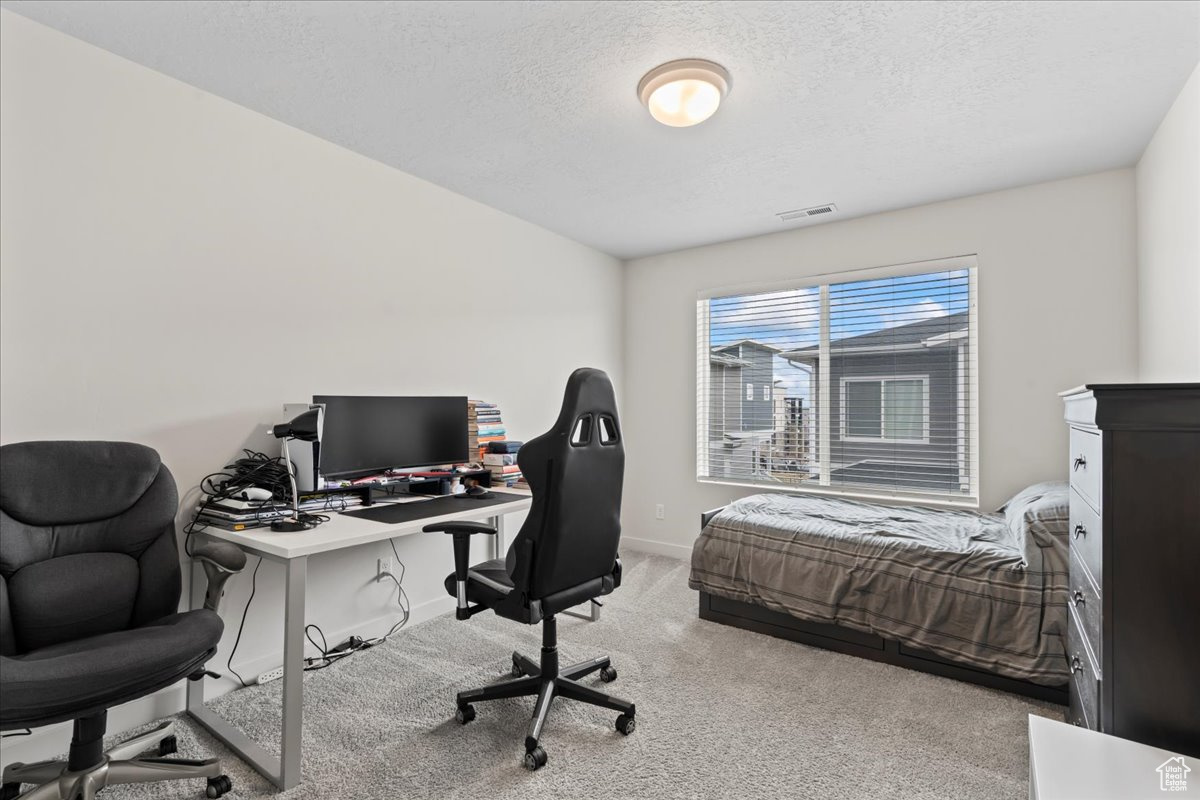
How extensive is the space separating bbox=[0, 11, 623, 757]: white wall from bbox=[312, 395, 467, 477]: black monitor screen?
0.24 metres

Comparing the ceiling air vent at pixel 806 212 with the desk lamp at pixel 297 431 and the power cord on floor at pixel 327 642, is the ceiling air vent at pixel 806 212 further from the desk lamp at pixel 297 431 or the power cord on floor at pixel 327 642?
the power cord on floor at pixel 327 642

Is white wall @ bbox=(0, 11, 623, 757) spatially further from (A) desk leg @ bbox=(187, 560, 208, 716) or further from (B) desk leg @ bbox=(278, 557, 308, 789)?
(B) desk leg @ bbox=(278, 557, 308, 789)

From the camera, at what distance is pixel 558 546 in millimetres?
1936

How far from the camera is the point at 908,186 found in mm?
3275

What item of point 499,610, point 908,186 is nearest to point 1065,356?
point 908,186

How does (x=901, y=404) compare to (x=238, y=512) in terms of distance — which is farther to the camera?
(x=901, y=404)

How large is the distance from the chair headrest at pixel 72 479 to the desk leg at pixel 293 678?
620 millimetres

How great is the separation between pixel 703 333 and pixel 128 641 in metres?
3.93

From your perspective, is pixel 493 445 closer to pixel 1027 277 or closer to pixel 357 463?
pixel 357 463

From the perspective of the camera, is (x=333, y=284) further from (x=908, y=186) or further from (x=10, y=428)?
(x=908, y=186)

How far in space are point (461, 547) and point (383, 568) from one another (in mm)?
1252

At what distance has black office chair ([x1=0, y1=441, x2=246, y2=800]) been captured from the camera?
139 centimetres

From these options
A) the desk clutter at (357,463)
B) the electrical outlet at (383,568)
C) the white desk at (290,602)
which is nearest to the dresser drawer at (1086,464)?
the desk clutter at (357,463)

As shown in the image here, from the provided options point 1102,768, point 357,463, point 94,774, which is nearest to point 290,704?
point 94,774
